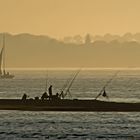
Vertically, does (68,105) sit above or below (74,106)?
above

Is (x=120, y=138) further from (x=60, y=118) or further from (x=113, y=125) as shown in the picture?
(x=60, y=118)

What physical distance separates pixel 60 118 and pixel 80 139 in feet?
65.9

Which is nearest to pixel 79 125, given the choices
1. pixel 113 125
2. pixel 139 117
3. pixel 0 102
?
pixel 113 125

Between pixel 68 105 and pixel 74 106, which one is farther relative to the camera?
pixel 74 106

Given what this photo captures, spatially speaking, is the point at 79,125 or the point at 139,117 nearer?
the point at 79,125

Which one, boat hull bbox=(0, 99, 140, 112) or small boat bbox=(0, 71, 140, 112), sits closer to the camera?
small boat bbox=(0, 71, 140, 112)

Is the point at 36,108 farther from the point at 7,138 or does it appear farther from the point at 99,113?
the point at 7,138

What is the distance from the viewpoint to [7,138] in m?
67.6

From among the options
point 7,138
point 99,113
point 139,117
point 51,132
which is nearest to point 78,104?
point 99,113

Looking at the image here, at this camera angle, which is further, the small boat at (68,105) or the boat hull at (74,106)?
the boat hull at (74,106)

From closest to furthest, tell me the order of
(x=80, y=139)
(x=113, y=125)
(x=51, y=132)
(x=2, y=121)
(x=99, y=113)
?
(x=80, y=139), (x=51, y=132), (x=113, y=125), (x=2, y=121), (x=99, y=113)

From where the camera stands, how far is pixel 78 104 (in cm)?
9231

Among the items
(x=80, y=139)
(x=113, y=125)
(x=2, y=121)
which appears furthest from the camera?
(x=2, y=121)

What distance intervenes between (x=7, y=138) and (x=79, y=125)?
13495mm
